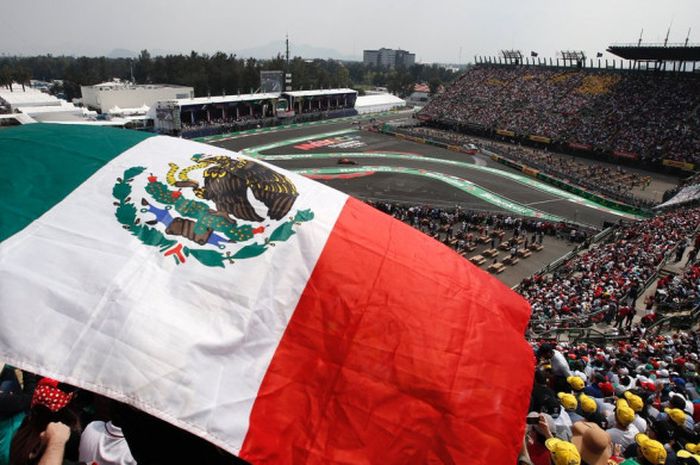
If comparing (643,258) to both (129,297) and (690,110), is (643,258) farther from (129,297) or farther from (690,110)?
(690,110)

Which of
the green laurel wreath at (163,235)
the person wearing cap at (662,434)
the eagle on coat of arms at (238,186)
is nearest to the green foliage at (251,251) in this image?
the green laurel wreath at (163,235)

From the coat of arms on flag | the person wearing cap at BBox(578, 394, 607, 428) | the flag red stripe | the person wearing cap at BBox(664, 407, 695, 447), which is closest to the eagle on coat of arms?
the coat of arms on flag

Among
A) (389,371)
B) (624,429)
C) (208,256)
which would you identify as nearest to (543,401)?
(624,429)

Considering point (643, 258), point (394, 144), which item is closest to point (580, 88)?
point (394, 144)

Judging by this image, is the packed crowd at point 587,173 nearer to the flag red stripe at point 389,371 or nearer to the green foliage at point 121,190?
the flag red stripe at point 389,371

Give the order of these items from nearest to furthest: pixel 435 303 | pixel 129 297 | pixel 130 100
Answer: pixel 129 297 → pixel 435 303 → pixel 130 100

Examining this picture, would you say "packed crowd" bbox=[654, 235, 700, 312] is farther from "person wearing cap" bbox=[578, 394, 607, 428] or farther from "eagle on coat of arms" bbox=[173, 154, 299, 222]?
"eagle on coat of arms" bbox=[173, 154, 299, 222]
